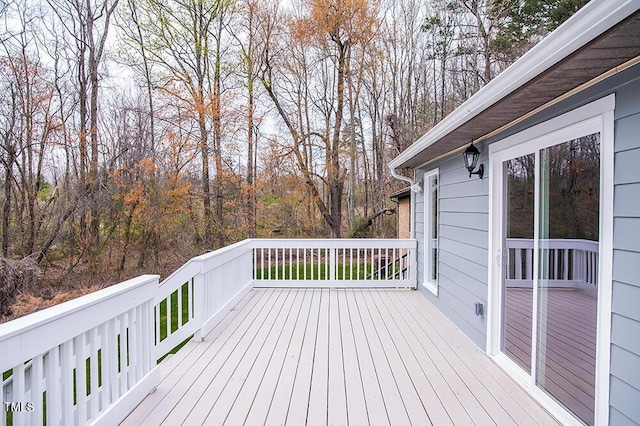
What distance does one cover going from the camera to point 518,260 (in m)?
2.80

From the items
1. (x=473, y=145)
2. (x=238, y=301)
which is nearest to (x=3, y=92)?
(x=238, y=301)

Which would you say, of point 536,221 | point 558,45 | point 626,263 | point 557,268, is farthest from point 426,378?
point 558,45

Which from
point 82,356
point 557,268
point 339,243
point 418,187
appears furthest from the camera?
point 339,243

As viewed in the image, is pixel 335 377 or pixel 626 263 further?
pixel 335 377

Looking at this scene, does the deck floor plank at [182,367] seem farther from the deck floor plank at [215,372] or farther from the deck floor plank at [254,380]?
the deck floor plank at [254,380]

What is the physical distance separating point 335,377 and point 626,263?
2.03 meters

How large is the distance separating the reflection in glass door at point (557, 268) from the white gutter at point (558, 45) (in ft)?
1.88

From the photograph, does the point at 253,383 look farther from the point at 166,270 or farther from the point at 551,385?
the point at 166,270

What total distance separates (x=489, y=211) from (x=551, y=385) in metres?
1.43

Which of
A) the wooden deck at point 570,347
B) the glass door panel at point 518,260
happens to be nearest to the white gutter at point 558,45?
the glass door panel at point 518,260

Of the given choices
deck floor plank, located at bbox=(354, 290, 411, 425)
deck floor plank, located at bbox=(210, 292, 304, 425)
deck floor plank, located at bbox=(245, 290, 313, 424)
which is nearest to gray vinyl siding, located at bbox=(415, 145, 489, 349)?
deck floor plank, located at bbox=(354, 290, 411, 425)

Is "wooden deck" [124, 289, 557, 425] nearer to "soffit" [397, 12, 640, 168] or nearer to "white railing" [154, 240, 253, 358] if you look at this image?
"white railing" [154, 240, 253, 358]

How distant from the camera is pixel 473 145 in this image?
3486mm

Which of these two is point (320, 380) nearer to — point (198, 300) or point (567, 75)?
point (198, 300)
